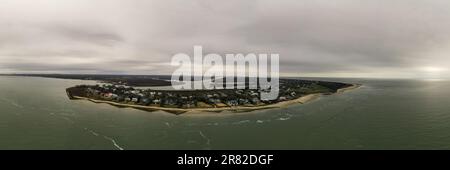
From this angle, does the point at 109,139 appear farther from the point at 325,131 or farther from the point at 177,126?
the point at 325,131

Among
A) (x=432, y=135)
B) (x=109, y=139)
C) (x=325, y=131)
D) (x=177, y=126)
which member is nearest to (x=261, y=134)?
(x=325, y=131)

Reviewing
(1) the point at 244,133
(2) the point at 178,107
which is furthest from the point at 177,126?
(2) the point at 178,107

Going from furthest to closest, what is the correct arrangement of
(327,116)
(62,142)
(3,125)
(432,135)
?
(327,116)
(3,125)
(432,135)
(62,142)

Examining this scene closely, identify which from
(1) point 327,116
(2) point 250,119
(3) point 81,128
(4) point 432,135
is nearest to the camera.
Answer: (4) point 432,135

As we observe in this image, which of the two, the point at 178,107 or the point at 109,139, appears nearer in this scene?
the point at 109,139

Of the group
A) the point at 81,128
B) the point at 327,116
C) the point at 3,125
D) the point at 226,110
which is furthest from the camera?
the point at 226,110

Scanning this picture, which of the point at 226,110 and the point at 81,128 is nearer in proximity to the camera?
the point at 81,128
